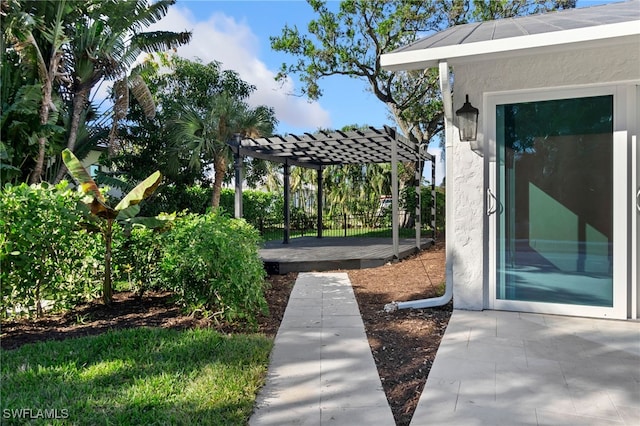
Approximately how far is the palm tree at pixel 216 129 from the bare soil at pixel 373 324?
890cm

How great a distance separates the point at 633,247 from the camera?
13.6ft

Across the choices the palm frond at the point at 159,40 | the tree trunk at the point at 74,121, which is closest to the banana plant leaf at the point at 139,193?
the tree trunk at the point at 74,121

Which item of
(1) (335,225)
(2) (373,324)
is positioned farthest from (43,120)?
(1) (335,225)

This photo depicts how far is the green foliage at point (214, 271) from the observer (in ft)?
14.1

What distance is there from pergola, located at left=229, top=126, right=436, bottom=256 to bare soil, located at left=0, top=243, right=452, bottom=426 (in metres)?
3.23

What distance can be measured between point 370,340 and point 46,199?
3717mm

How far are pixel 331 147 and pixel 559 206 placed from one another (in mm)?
6267

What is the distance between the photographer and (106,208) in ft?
15.4

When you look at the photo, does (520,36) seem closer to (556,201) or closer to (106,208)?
(556,201)

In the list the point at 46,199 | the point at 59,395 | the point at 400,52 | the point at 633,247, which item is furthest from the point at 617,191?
the point at 46,199

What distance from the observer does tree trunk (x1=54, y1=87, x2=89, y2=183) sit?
11359 millimetres

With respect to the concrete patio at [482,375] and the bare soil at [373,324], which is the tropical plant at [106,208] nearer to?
the bare soil at [373,324]

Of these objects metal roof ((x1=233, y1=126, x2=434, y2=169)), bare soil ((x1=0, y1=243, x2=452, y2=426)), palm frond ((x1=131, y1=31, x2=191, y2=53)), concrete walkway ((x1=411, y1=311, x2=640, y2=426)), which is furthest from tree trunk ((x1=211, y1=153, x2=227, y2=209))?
concrete walkway ((x1=411, y1=311, x2=640, y2=426))

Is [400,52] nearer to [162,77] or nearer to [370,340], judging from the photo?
[370,340]
